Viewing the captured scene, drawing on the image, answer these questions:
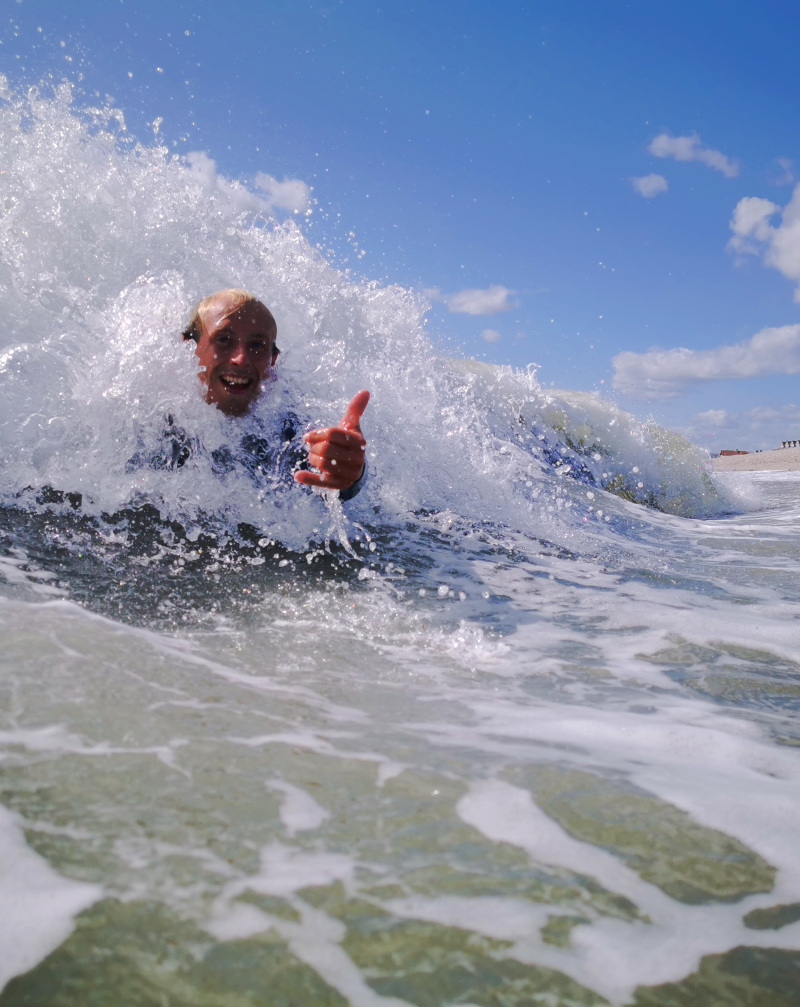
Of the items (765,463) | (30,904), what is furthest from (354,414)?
(765,463)

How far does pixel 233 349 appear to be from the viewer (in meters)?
3.85

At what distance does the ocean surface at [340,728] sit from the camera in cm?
93

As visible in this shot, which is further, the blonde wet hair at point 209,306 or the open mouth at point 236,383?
the open mouth at point 236,383

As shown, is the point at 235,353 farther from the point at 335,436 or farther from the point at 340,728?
the point at 340,728

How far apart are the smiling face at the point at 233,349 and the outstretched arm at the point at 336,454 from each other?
111 cm

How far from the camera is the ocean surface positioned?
926 mm

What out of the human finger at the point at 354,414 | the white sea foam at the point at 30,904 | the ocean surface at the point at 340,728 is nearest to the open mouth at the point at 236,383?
the ocean surface at the point at 340,728

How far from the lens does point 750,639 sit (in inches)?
109

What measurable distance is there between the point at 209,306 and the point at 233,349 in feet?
0.96

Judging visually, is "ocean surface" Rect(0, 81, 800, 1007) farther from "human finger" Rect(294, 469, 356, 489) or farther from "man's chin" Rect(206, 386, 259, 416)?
"human finger" Rect(294, 469, 356, 489)

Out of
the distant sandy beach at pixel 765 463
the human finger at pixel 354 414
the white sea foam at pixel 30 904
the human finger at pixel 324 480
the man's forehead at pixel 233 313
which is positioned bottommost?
the white sea foam at pixel 30 904

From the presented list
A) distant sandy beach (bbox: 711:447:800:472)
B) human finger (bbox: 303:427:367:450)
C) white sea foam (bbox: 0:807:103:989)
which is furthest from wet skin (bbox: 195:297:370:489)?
distant sandy beach (bbox: 711:447:800:472)

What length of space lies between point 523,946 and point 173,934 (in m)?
0.46

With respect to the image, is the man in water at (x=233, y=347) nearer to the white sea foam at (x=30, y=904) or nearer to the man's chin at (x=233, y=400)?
the man's chin at (x=233, y=400)
